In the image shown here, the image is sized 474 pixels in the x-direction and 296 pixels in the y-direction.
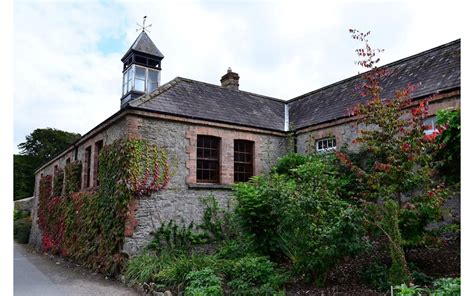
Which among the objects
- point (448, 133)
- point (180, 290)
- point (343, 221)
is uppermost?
point (448, 133)

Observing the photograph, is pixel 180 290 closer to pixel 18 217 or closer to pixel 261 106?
pixel 261 106

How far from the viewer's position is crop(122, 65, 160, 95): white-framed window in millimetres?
19125

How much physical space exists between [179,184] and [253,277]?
4.81m

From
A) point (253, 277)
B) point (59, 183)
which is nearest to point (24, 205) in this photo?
point (59, 183)

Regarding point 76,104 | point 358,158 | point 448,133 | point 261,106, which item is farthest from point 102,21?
point 76,104

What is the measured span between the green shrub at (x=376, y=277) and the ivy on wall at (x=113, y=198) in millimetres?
6360

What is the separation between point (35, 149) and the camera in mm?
40875

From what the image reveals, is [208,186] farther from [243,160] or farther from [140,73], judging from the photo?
[140,73]

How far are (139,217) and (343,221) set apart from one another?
20.2 ft

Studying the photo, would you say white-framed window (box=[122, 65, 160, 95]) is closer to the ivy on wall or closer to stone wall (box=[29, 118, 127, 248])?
stone wall (box=[29, 118, 127, 248])

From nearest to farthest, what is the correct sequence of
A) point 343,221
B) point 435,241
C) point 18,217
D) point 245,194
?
1. point 343,221
2. point 435,241
3. point 245,194
4. point 18,217

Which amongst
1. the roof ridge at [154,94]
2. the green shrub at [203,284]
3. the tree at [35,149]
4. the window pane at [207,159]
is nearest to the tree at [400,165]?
the green shrub at [203,284]

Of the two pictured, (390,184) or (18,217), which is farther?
(18,217)

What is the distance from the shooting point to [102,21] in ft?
18.7
